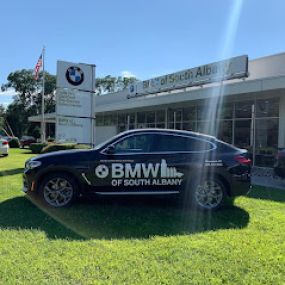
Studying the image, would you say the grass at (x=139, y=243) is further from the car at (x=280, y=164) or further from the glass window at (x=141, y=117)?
the glass window at (x=141, y=117)

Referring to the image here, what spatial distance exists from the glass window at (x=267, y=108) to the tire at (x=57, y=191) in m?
11.0

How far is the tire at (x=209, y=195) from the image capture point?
776 centimetres

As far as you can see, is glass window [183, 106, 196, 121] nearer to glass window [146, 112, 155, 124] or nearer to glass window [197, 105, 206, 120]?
glass window [197, 105, 206, 120]

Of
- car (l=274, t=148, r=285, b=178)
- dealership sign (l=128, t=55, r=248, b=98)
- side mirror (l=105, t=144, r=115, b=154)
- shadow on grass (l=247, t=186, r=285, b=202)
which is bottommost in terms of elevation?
shadow on grass (l=247, t=186, r=285, b=202)

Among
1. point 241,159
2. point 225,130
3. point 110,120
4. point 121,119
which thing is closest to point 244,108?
point 225,130

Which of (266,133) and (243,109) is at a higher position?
(243,109)

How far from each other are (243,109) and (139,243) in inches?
519

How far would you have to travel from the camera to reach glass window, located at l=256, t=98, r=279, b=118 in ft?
53.1

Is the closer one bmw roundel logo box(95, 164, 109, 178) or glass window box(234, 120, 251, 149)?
bmw roundel logo box(95, 164, 109, 178)

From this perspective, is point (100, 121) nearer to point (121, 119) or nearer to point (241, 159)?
point (121, 119)

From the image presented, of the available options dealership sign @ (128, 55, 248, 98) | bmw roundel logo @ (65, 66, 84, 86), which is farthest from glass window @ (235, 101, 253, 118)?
bmw roundel logo @ (65, 66, 84, 86)

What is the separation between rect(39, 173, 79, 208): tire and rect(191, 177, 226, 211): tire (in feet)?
7.77

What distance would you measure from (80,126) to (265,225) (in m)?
11.1

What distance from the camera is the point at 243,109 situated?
1772 cm
